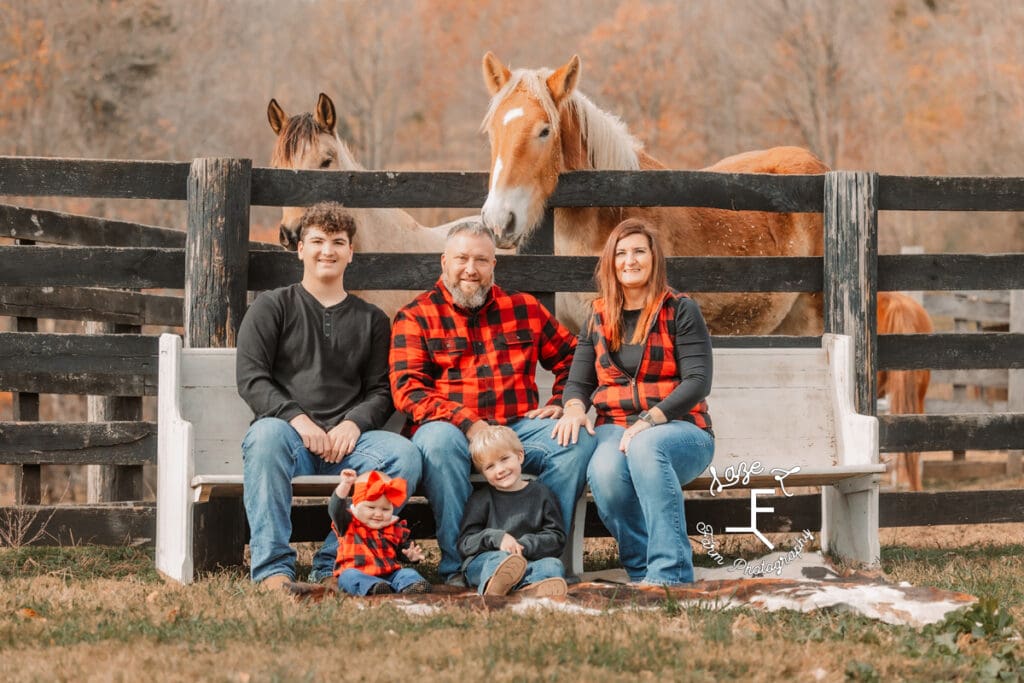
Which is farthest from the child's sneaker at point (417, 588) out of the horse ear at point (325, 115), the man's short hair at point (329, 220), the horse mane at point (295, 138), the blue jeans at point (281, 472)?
the horse ear at point (325, 115)

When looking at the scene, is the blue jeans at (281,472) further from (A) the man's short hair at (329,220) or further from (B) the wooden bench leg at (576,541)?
(A) the man's short hair at (329,220)

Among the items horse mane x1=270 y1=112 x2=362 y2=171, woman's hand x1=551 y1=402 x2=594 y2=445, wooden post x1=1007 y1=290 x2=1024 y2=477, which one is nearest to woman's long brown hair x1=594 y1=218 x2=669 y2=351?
woman's hand x1=551 y1=402 x2=594 y2=445

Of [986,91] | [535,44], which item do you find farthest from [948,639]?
[535,44]

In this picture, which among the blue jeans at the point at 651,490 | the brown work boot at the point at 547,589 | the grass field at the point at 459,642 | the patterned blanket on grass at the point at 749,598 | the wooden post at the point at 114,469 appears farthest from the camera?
the wooden post at the point at 114,469

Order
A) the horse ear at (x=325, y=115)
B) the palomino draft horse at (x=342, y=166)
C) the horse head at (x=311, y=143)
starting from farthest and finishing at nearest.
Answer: the horse ear at (x=325, y=115)
the horse head at (x=311, y=143)
the palomino draft horse at (x=342, y=166)

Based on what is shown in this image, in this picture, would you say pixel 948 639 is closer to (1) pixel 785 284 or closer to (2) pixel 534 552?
(2) pixel 534 552

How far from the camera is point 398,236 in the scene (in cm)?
686

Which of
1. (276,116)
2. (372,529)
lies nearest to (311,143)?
(276,116)

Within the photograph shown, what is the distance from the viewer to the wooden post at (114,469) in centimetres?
640

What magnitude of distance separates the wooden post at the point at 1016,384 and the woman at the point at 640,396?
6.71 meters

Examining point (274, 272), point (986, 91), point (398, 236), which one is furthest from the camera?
point (986, 91)

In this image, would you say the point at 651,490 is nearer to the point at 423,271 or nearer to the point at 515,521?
the point at 515,521

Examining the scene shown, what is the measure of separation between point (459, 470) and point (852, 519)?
5.97 feet

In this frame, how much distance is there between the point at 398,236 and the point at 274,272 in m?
1.72
